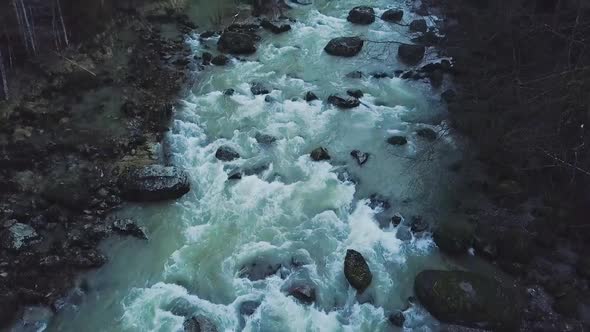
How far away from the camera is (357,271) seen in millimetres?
8023

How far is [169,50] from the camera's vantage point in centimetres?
1365

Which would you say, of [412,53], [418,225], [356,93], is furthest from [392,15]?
[418,225]

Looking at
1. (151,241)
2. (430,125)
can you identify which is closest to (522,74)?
(430,125)

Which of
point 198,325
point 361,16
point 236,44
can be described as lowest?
point 198,325

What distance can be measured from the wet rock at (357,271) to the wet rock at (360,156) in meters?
2.66

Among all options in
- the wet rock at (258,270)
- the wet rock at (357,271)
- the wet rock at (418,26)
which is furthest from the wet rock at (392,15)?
the wet rock at (258,270)

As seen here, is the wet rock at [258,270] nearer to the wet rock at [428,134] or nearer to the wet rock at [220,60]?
the wet rock at [428,134]

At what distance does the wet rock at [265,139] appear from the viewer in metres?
10.9

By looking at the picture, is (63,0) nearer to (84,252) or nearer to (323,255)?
(84,252)

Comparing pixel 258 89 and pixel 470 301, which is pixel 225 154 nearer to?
pixel 258 89

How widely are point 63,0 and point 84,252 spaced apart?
680cm

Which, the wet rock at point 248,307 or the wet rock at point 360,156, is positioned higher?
the wet rock at point 360,156

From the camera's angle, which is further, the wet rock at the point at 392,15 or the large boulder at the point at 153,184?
the wet rock at the point at 392,15

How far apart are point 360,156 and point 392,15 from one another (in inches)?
282
